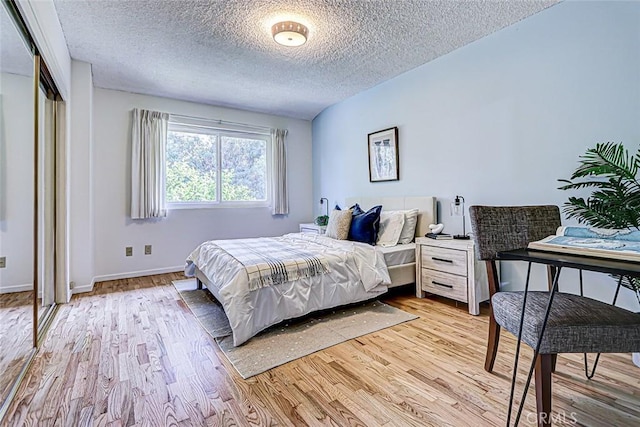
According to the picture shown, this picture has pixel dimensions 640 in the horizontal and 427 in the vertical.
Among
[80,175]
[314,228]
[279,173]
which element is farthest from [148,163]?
[314,228]

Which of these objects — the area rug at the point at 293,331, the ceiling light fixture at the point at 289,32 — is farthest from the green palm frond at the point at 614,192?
the ceiling light fixture at the point at 289,32

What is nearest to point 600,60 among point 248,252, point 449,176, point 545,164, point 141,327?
point 545,164

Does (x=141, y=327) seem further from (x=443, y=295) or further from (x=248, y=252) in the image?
(x=443, y=295)

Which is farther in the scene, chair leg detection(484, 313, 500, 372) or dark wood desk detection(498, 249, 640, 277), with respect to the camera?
chair leg detection(484, 313, 500, 372)

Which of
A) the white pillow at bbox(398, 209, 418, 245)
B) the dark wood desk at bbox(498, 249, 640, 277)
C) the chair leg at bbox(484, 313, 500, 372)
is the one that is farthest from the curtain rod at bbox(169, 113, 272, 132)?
the dark wood desk at bbox(498, 249, 640, 277)

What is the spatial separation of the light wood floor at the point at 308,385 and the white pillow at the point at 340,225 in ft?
4.22

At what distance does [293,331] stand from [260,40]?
2.59 m

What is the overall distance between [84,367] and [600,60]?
398 cm

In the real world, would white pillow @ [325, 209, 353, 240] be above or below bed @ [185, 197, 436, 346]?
above

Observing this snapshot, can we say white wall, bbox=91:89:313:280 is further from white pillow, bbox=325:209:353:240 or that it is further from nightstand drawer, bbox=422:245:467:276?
nightstand drawer, bbox=422:245:467:276

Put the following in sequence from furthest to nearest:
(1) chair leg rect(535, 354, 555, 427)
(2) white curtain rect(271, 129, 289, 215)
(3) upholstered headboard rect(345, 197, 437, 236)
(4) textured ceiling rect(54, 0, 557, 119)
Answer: (2) white curtain rect(271, 129, 289, 215)
(3) upholstered headboard rect(345, 197, 437, 236)
(4) textured ceiling rect(54, 0, 557, 119)
(1) chair leg rect(535, 354, 555, 427)

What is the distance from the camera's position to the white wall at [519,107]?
2.16 metres

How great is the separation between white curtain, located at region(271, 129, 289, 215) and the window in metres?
0.13

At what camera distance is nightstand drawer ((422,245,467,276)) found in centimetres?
270
